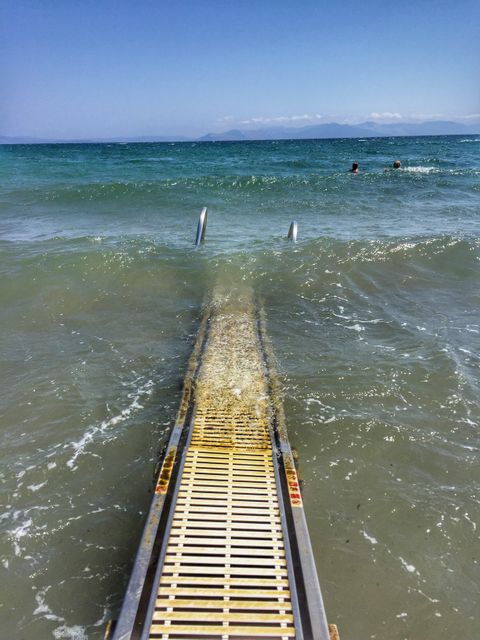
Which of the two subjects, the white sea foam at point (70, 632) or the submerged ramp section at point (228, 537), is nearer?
the submerged ramp section at point (228, 537)

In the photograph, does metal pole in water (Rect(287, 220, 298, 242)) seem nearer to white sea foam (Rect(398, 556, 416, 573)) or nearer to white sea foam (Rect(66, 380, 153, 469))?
white sea foam (Rect(66, 380, 153, 469))

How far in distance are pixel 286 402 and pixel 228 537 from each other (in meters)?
3.00

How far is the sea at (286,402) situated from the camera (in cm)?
439

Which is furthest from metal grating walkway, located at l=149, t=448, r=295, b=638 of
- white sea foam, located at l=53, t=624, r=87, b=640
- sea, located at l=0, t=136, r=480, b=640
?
white sea foam, located at l=53, t=624, r=87, b=640

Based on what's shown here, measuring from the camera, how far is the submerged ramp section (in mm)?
3701

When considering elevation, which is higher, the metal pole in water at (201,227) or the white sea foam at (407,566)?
the metal pole in water at (201,227)

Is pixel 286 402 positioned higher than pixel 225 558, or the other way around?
pixel 286 402

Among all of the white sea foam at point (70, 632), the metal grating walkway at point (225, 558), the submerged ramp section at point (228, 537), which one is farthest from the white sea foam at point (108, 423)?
the white sea foam at point (70, 632)

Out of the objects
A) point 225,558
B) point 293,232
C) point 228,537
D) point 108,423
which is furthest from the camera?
point 293,232

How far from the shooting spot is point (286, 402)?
23.7 ft

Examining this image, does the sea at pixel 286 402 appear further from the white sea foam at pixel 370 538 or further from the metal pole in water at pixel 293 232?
the metal pole in water at pixel 293 232

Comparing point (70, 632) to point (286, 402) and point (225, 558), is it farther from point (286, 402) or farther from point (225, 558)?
point (286, 402)

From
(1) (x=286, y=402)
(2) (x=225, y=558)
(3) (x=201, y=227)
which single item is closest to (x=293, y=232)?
(3) (x=201, y=227)

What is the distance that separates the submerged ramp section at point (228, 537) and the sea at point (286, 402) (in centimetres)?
46
